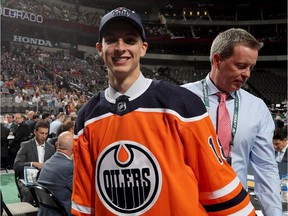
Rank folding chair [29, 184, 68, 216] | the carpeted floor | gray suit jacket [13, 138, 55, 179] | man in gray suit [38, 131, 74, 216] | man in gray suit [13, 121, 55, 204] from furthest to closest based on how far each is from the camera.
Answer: the carpeted floor → gray suit jacket [13, 138, 55, 179] → man in gray suit [13, 121, 55, 204] → man in gray suit [38, 131, 74, 216] → folding chair [29, 184, 68, 216]

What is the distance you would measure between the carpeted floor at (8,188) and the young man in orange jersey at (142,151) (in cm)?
492

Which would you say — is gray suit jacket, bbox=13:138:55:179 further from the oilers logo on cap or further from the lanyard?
the oilers logo on cap

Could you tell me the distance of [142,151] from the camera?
1.09m

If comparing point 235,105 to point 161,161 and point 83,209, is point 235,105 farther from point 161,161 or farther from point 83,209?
point 83,209

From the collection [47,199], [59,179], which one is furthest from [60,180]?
[47,199]

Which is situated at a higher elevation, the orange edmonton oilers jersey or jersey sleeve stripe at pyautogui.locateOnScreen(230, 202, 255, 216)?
the orange edmonton oilers jersey

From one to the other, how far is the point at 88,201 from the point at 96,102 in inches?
11.8

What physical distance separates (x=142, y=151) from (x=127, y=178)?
90mm

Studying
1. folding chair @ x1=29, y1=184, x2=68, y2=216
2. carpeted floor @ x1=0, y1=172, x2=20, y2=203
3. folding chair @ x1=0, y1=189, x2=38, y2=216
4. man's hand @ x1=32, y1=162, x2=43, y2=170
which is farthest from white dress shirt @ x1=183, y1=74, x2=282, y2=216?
carpeted floor @ x1=0, y1=172, x2=20, y2=203

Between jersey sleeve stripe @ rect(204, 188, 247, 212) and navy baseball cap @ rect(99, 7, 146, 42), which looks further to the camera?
navy baseball cap @ rect(99, 7, 146, 42)

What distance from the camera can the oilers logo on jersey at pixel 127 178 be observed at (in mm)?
1079

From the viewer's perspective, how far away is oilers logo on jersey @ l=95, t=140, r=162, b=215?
1.08 meters

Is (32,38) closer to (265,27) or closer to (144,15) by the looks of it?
(144,15)

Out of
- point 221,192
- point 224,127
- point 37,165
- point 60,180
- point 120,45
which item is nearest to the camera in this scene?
point 221,192
